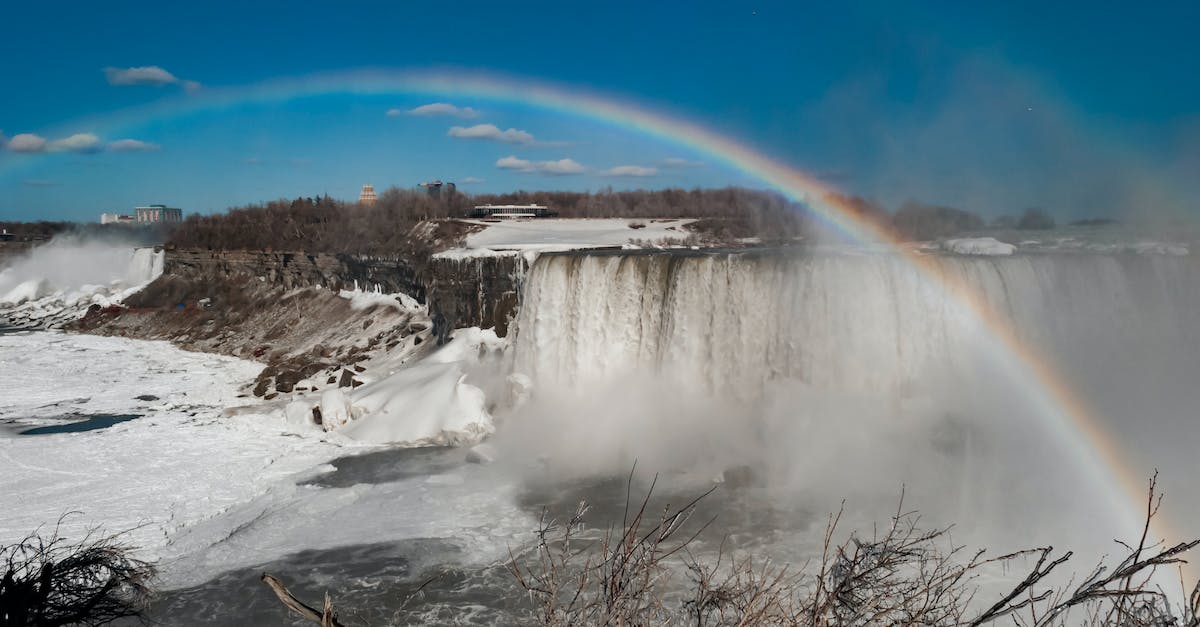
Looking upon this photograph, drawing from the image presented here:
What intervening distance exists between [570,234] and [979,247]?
22255 millimetres

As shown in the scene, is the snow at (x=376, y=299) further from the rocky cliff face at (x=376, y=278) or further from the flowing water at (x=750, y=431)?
the flowing water at (x=750, y=431)

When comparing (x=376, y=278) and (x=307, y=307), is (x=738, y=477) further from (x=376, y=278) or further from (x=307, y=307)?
(x=307, y=307)

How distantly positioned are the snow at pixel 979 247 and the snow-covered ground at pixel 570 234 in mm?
13834

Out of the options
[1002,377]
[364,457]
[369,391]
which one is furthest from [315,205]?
[1002,377]

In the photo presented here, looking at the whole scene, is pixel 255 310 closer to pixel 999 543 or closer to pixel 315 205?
pixel 315 205

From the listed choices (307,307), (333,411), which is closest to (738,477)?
(333,411)

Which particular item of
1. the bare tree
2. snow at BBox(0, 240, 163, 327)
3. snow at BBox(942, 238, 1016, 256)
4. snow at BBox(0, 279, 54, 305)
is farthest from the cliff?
the bare tree

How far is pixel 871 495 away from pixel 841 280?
5312 millimetres

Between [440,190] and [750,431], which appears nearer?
[750,431]

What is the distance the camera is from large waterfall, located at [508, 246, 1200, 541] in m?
15.0

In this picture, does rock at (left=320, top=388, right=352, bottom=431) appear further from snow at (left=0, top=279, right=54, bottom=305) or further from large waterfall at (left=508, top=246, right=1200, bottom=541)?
snow at (left=0, top=279, right=54, bottom=305)

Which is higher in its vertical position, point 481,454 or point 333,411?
point 333,411

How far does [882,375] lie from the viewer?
17766 mm

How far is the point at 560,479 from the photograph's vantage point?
54.7 feet
